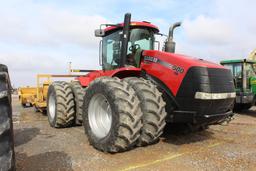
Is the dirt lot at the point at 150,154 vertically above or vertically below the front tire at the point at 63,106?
below

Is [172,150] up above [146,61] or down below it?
below

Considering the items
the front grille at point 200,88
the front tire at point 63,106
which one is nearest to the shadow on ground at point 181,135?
the front grille at point 200,88

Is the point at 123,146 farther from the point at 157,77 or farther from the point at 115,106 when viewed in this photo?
the point at 157,77

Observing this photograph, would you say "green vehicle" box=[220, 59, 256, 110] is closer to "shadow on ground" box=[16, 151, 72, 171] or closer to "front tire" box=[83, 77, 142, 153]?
"front tire" box=[83, 77, 142, 153]

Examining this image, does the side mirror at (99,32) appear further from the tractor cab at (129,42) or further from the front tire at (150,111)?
the front tire at (150,111)

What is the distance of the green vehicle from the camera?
472 inches

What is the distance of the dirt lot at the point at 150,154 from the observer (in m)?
4.26

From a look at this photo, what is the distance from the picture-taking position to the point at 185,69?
15.8ft

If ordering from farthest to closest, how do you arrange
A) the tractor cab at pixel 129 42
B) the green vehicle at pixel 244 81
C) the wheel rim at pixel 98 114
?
the green vehicle at pixel 244 81 → the tractor cab at pixel 129 42 → the wheel rim at pixel 98 114

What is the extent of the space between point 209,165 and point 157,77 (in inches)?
72.9

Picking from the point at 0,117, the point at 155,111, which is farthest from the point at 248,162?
the point at 0,117

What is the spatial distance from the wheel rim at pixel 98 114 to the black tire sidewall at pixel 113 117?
7 centimetres

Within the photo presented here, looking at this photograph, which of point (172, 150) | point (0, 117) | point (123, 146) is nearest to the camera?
point (0, 117)

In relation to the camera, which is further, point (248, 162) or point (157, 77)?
point (157, 77)
